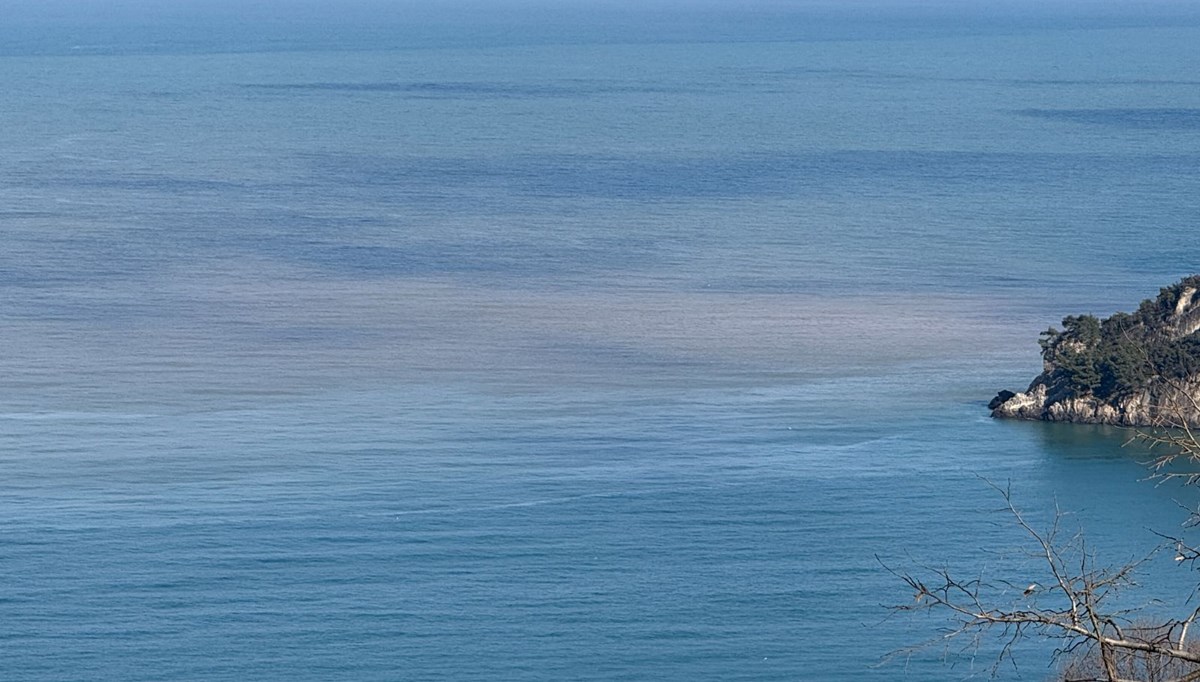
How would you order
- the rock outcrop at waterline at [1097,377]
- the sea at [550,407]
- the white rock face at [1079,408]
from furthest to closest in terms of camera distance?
1. the rock outcrop at waterline at [1097,377]
2. the white rock face at [1079,408]
3. the sea at [550,407]

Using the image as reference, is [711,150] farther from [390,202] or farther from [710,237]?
[710,237]

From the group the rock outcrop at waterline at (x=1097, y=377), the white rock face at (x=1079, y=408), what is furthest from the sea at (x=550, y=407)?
the rock outcrop at waterline at (x=1097, y=377)

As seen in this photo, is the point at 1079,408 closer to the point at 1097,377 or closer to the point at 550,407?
the point at 1097,377

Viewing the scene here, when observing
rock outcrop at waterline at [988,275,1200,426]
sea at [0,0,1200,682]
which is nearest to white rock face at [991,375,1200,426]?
rock outcrop at waterline at [988,275,1200,426]

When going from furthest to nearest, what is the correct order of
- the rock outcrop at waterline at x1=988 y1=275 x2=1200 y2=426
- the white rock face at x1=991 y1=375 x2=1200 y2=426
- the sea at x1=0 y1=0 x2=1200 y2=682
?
the rock outcrop at waterline at x1=988 y1=275 x2=1200 y2=426
the white rock face at x1=991 y1=375 x2=1200 y2=426
the sea at x1=0 y1=0 x2=1200 y2=682

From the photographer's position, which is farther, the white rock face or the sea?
the white rock face

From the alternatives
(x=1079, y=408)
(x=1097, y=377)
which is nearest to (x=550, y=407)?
(x=1079, y=408)

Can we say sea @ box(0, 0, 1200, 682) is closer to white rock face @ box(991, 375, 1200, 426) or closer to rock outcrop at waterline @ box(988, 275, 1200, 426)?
white rock face @ box(991, 375, 1200, 426)

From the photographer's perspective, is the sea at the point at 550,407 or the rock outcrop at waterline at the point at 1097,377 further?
the rock outcrop at waterline at the point at 1097,377

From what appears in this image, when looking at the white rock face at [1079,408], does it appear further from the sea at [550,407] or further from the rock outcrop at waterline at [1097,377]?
the sea at [550,407]
